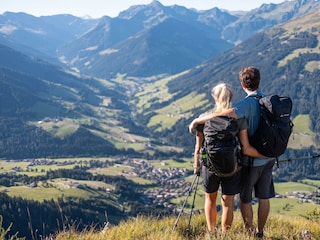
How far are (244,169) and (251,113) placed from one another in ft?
3.60

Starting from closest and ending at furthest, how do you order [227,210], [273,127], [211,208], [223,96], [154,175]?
1. [273,127]
2. [223,96]
3. [227,210]
4. [211,208]
5. [154,175]

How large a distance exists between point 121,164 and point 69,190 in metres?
45.8

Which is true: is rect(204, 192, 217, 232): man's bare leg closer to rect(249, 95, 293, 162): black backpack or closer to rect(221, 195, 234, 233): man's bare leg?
rect(221, 195, 234, 233): man's bare leg

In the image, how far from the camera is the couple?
6859 millimetres

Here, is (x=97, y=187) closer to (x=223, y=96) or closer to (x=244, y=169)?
(x=244, y=169)

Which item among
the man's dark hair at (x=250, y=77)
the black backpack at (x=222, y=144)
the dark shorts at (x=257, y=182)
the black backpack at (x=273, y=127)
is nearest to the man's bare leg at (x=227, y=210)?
the dark shorts at (x=257, y=182)

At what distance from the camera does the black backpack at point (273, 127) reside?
6.77 meters

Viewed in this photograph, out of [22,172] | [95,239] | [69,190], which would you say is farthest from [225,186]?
[22,172]

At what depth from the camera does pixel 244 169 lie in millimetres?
7246

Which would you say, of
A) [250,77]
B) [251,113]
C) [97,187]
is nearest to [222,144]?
[251,113]

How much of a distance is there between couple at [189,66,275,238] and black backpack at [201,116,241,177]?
0.63 feet

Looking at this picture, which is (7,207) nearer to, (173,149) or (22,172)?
(22,172)

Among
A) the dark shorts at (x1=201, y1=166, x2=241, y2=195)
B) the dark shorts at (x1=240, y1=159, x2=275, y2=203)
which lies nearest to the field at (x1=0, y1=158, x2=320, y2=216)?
the dark shorts at (x1=240, y1=159, x2=275, y2=203)

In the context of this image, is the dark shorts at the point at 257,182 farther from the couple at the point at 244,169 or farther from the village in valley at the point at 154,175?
the village in valley at the point at 154,175
